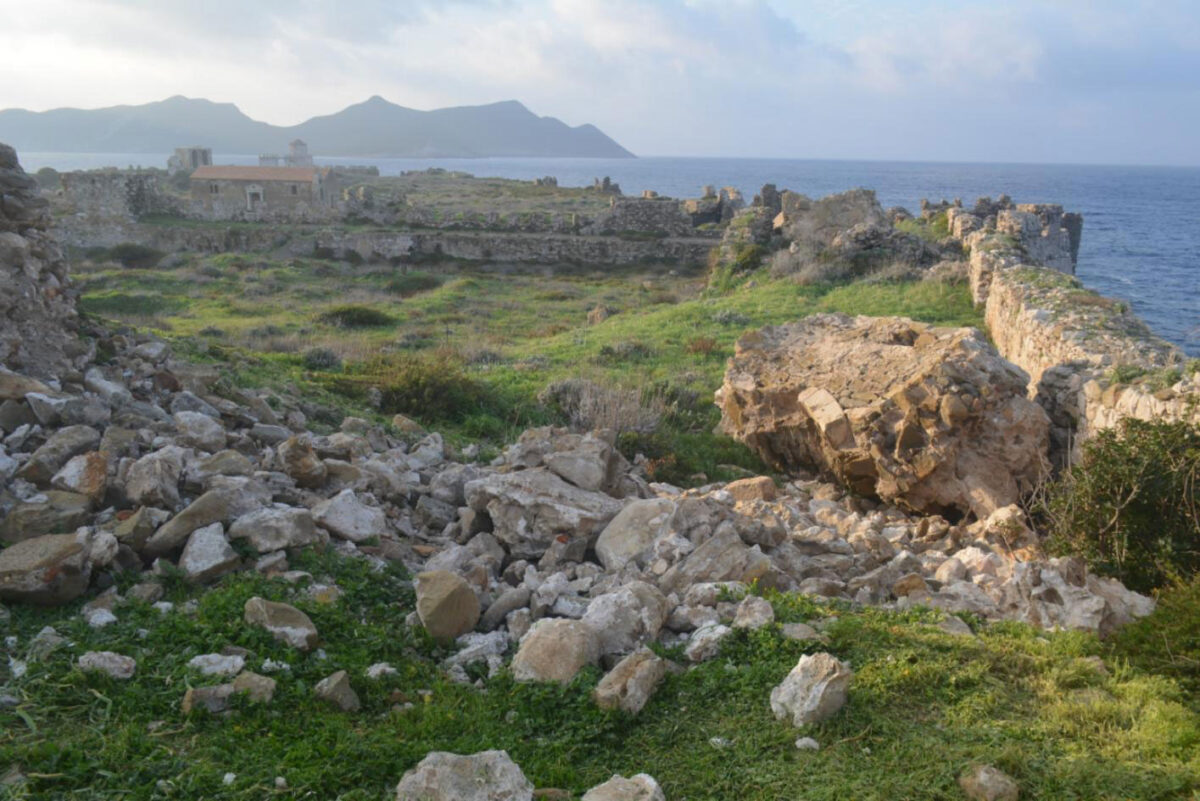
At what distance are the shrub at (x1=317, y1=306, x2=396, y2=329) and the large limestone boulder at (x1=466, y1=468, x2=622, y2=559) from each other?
14.6 metres

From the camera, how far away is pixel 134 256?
34.9 metres

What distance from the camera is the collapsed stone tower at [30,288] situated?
6.91 metres

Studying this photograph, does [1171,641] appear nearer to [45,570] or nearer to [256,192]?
[45,570]

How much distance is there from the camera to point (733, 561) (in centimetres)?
536

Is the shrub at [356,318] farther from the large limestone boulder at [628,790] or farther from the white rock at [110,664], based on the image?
the large limestone boulder at [628,790]

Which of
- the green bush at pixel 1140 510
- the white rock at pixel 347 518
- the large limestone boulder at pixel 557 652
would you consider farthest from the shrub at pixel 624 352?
the large limestone boulder at pixel 557 652

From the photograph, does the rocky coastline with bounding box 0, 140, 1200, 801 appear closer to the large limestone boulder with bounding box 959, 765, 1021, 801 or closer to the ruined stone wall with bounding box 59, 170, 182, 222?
the large limestone boulder with bounding box 959, 765, 1021, 801

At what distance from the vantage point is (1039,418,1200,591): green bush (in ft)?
17.3

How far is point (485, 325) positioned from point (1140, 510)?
56.1ft

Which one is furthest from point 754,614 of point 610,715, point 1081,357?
point 1081,357

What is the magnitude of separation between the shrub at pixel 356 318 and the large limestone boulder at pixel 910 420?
12375 millimetres

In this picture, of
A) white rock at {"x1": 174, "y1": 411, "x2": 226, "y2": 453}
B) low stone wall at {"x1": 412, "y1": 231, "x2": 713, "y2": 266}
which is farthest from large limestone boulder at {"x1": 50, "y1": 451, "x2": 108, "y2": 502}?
low stone wall at {"x1": 412, "y1": 231, "x2": 713, "y2": 266}

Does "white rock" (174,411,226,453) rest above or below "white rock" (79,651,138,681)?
above

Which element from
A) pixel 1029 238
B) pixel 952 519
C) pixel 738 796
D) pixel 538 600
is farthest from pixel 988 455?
pixel 1029 238
